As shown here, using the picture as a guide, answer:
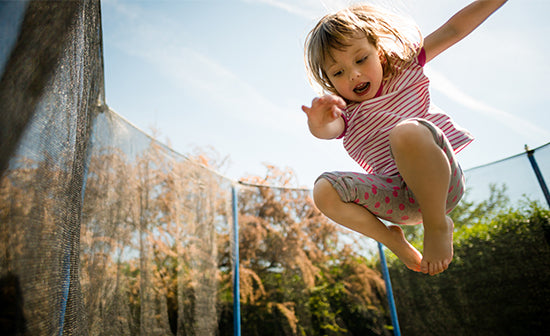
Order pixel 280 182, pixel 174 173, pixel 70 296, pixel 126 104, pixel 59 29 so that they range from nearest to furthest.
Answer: pixel 59 29 → pixel 70 296 → pixel 174 173 → pixel 126 104 → pixel 280 182

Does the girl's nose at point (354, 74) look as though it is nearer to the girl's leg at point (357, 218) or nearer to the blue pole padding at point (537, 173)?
the girl's leg at point (357, 218)

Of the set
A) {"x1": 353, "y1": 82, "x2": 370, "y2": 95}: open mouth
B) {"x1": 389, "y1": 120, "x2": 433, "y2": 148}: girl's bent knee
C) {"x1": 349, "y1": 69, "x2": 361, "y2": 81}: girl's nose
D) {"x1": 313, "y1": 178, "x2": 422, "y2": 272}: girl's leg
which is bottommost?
{"x1": 313, "y1": 178, "x2": 422, "y2": 272}: girl's leg

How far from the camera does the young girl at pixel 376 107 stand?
3.62 feet

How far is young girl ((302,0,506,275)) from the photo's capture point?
3.62ft

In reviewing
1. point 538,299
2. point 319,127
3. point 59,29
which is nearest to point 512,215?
point 538,299

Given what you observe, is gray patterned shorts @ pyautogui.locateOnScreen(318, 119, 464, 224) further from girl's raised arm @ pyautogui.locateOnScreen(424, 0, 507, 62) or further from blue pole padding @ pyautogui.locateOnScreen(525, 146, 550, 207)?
blue pole padding @ pyautogui.locateOnScreen(525, 146, 550, 207)

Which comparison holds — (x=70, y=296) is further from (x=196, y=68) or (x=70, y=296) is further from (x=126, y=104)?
(x=196, y=68)

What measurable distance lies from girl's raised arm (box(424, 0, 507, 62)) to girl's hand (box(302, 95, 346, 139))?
41 cm

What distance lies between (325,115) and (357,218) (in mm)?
349

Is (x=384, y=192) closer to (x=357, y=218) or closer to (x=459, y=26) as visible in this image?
(x=357, y=218)

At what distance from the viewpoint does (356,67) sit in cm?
115

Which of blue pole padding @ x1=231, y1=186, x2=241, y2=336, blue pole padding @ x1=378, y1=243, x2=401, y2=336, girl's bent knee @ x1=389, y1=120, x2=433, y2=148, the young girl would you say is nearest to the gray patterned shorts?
the young girl

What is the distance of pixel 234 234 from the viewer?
2.97 metres

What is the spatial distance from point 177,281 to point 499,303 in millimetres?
2569
